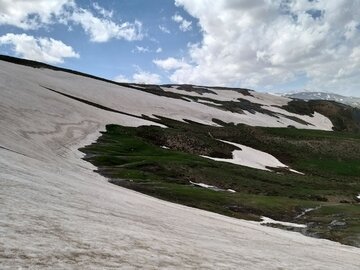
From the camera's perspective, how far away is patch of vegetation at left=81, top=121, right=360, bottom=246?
50312mm

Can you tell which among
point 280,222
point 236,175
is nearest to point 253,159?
point 236,175

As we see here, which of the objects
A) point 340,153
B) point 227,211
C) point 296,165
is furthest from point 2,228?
point 340,153

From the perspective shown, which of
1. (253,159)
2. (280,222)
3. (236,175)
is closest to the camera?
(280,222)

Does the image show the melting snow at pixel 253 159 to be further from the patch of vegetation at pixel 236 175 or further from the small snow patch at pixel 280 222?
the small snow patch at pixel 280 222

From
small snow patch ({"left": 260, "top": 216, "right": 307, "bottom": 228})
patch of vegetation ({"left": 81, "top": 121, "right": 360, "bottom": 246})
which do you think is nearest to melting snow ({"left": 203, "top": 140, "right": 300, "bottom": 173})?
patch of vegetation ({"left": 81, "top": 121, "right": 360, "bottom": 246})

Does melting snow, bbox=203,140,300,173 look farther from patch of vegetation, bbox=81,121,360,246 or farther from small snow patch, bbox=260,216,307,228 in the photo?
small snow patch, bbox=260,216,307,228

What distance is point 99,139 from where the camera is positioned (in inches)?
3265

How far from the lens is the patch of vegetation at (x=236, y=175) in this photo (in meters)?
50.3

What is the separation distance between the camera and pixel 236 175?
71.9m

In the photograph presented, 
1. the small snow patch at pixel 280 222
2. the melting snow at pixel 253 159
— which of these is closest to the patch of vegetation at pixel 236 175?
the small snow patch at pixel 280 222

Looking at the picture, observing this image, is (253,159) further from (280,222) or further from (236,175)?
(280,222)

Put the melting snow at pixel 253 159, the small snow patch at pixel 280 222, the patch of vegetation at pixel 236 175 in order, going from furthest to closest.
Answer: the melting snow at pixel 253 159
the patch of vegetation at pixel 236 175
the small snow patch at pixel 280 222

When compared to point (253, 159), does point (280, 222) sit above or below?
below

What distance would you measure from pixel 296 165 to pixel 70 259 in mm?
97755
